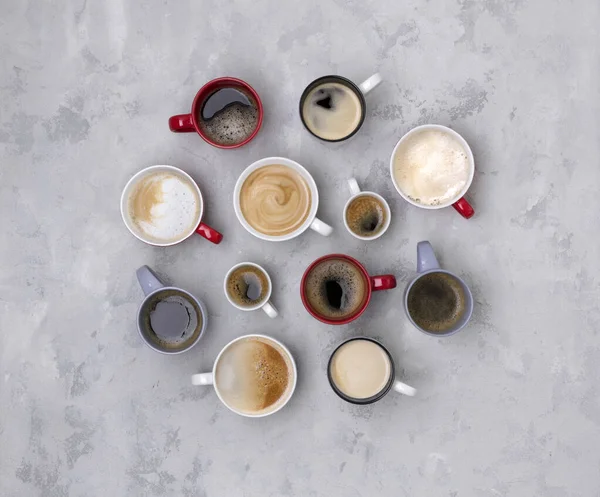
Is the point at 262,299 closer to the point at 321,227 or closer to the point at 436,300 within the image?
the point at 321,227

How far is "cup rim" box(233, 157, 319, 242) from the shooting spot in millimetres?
1790

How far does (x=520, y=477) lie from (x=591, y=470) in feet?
0.74

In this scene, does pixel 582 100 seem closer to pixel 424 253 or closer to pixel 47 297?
pixel 424 253

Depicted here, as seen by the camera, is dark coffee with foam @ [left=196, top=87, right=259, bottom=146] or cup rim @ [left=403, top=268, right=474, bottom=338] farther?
dark coffee with foam @ [left=196, top=87, right=259, bottom=146]

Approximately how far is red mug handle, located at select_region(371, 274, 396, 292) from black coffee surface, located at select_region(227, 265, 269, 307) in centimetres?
34

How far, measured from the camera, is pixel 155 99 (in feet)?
6.20

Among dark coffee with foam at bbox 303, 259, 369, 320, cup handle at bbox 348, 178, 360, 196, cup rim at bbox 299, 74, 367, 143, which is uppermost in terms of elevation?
cup rim at bbox 299, 74, 367, 143

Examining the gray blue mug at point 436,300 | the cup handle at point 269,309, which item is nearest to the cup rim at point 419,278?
the gray blue mug at point 436,300

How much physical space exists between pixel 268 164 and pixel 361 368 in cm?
70

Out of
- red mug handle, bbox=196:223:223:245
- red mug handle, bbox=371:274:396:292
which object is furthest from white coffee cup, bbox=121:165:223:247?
red mug handle, bbox=371:274:396:292

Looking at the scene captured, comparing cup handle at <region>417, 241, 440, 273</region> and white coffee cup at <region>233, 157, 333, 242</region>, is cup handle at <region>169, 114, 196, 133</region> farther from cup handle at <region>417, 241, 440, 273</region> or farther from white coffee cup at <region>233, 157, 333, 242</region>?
cup handle at <region>417, 241, 440, 273</region>

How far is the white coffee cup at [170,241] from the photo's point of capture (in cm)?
179

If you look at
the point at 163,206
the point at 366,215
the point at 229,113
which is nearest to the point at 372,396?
the point at 366,215

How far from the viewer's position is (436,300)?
1819 mm
